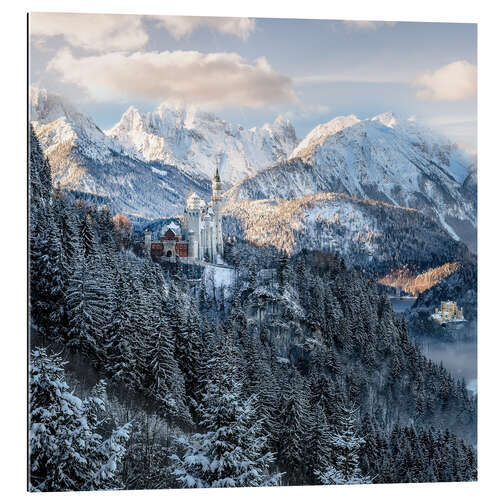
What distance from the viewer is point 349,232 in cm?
1429

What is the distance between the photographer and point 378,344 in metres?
14.4

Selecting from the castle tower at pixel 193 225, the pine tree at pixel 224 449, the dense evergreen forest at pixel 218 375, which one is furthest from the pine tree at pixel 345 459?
the castle tower at pixel 193 225

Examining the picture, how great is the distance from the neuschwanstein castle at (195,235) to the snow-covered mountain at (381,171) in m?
0.47

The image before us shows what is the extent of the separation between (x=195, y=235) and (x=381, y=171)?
3937 mm

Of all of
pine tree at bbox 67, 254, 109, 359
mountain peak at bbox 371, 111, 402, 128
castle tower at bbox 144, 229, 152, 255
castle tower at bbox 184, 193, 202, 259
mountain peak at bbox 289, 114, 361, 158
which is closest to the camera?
pine tree at bbox 67, 254, 109, 359

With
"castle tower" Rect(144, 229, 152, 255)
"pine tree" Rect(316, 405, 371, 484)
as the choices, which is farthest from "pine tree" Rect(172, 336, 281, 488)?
"castle tower" Rect(144, 229, 152, 255)

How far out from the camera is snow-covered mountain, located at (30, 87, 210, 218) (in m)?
12.4

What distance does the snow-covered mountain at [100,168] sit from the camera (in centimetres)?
1244

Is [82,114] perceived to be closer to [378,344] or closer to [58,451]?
[58,451]

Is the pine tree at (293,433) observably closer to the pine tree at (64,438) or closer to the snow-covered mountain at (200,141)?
the pine tree at (64,438)

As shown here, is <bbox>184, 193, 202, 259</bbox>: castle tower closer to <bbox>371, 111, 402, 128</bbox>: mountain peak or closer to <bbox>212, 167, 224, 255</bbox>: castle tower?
<bbox>212, 167, 224, 255</bbox>: castle tower

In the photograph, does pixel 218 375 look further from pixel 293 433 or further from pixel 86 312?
pixel 86 312

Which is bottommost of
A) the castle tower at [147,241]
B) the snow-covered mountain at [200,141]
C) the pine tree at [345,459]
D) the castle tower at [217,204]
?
the pine tree at [345,459]

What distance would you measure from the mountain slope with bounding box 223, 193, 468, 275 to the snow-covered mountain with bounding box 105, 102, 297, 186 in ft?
2.75
